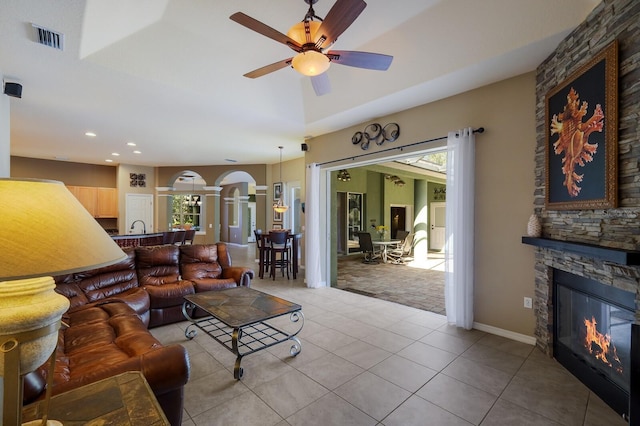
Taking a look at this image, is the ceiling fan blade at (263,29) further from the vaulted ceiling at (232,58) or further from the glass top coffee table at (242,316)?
the glass top coffee table at (242,316)

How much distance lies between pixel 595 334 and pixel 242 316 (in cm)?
299

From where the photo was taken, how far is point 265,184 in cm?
871

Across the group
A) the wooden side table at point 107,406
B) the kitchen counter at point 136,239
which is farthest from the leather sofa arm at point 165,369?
the kitchen counter at point 136,239

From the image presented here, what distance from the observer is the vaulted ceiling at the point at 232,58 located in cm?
262

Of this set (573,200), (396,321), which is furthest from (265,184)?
(573,200)

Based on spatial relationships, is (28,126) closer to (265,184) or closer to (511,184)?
(265,184)

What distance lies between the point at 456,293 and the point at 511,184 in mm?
1418

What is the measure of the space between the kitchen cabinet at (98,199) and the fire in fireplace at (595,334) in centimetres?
1013

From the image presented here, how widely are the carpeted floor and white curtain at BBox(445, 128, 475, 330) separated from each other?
27.7 inches

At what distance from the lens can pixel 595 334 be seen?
2367 millimetres

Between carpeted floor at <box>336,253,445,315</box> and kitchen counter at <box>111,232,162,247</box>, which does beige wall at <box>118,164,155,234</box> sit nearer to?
kitchen counter at <box>111,232,162,247</box>

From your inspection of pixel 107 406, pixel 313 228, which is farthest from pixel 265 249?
pixel 107 406

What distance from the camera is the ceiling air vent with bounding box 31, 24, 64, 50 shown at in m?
2.52

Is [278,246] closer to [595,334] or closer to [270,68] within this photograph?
[270,68]
